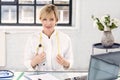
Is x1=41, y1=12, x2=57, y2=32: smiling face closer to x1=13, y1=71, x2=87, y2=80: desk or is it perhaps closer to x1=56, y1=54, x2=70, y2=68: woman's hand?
x1=56, y1=54, x2=70, y2=68: woman's hand

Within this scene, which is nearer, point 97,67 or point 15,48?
point 97,67

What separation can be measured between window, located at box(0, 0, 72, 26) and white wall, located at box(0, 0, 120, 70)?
237 millimetres

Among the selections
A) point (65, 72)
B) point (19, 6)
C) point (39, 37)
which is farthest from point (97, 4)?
point (65, 72)

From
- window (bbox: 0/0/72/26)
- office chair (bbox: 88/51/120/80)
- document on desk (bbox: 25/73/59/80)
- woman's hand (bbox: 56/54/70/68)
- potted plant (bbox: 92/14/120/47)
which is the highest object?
window (bbox: 0/0/72/26)

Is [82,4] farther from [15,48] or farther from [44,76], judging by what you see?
[44,76]

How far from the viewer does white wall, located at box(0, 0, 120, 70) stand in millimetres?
4555

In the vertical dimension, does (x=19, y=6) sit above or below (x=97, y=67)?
above

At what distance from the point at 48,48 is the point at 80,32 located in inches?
65.7

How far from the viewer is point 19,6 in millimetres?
4816

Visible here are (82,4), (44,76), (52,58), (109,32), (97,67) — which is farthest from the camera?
(82,4)

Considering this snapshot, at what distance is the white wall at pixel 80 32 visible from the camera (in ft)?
14.9

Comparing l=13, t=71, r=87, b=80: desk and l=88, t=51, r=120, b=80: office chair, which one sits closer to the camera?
l=88, t=51, r=120, b=80: office chair

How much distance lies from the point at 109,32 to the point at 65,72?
1.40 meters

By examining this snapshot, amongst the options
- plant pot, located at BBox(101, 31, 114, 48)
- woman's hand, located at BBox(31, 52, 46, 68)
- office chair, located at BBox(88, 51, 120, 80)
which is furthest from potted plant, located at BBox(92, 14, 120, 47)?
office chair, located at BBox(88, 51, 120, 80)
